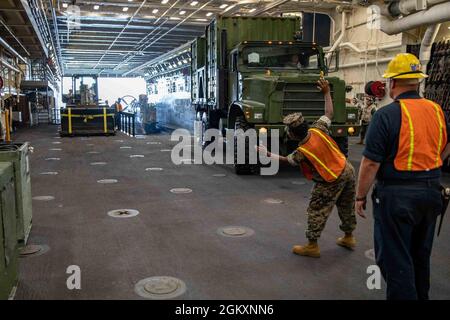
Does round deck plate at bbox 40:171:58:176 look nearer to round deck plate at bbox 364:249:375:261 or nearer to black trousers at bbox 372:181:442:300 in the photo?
round deck plate at bbox 364:249:375:261

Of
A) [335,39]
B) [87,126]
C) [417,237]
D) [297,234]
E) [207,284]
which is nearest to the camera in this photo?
[417,237]

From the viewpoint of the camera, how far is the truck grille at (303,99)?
899 centimetres

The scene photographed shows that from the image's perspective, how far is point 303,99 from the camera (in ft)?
29.8

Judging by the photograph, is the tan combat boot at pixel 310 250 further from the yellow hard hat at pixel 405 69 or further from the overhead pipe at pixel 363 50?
the overhead pipe at pixel 363 50

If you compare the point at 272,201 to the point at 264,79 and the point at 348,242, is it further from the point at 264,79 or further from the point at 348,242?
the point at 264,79

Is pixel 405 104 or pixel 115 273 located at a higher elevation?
pixel 405 104

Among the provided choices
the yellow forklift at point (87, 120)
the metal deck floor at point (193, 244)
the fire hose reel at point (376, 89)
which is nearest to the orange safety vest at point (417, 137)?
the metal deck floor at point (193, 244)

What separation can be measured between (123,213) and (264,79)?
452 centimetres

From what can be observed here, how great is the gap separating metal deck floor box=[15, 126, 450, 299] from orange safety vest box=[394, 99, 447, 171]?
1303 millimetres

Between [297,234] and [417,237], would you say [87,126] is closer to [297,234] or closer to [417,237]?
[297,234]

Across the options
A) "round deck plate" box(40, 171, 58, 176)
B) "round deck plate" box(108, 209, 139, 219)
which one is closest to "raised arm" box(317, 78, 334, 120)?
"round deck plate" box(108, 209, 139, 219)

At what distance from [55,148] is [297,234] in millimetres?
10821
